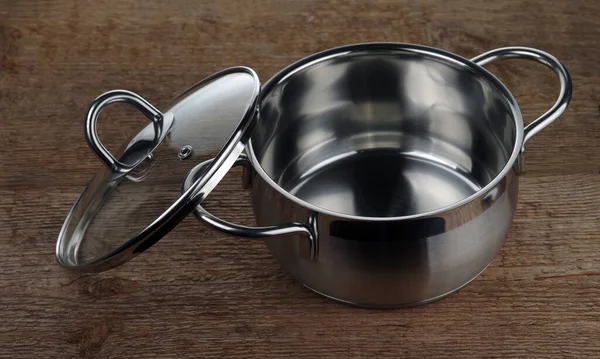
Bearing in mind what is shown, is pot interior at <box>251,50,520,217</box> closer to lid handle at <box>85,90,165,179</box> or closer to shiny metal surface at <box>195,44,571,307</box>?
shiny metal surface at <box>195,44,571,307</box>

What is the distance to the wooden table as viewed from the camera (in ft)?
3.41

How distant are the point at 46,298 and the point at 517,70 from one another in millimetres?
804

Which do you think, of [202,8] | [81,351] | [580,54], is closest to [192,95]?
[81,351]

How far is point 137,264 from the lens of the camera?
1.16 m

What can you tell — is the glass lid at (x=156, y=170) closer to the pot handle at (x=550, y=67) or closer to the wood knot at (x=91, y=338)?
the wood knot at (x=91, y=338)

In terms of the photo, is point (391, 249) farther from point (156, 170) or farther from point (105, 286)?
point (105, 286)

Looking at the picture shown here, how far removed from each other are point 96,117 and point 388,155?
16.6 inches

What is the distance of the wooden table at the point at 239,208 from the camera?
3.41 ft

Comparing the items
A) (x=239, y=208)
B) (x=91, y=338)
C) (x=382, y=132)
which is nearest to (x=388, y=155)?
(x=382, y=132)

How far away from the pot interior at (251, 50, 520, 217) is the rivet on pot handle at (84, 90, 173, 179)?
0.14 m

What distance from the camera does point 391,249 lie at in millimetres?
946

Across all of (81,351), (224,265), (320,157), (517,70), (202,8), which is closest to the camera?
(81,351)

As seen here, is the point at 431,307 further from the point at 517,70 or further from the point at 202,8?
the point at 202,8

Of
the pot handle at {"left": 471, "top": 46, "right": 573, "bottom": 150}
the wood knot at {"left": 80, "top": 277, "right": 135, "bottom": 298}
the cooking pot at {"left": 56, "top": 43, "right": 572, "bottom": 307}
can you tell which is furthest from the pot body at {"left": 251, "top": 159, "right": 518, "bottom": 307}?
the wood knot at {"left": 80, "top": 277, "right": 135, "bottom": 298}
